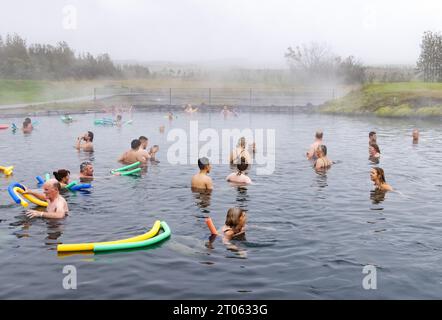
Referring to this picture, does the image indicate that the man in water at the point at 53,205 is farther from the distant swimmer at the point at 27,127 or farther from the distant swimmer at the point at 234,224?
the distant swimmer at the point at 27,127

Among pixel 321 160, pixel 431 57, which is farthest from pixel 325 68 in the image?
pixel 321 160

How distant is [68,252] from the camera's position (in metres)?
9.91

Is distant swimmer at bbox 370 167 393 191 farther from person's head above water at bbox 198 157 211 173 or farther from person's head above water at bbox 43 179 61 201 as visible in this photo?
person's head above water at bbox 43 179 61 201

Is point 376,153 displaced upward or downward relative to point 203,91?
downward

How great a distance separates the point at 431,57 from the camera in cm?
6550

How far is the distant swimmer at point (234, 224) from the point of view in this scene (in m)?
10.6

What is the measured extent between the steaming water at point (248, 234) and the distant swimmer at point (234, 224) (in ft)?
0.84

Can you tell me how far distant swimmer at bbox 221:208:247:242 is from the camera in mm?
10578

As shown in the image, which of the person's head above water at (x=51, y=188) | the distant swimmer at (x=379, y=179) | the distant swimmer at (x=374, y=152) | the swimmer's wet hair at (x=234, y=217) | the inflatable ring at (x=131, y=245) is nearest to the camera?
the inflatable ring at (x=131, y=245)

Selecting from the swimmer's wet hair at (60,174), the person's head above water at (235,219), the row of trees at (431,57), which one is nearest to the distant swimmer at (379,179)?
the person's head above water at (235,219)

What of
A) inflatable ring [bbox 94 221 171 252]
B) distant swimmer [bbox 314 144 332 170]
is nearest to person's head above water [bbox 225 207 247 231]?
inflatable ring [bbox 94 221 171 252]

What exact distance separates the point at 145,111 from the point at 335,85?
3366 cm
